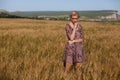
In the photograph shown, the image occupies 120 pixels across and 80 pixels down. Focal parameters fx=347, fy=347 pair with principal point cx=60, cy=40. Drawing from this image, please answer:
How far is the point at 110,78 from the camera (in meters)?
4.88

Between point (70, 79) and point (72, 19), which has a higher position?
point (72, 19)

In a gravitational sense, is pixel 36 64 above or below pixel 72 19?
below

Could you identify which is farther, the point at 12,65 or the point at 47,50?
the point at 47,50

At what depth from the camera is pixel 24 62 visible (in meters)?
5.81

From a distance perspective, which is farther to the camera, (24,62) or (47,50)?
(47,50)

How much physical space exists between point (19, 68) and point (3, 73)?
25.4 inches

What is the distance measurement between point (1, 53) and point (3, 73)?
2247mm

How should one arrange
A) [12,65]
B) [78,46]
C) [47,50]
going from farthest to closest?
[47,50]
[78,46]
[12,65]

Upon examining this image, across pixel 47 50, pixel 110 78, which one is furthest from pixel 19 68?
pixel 47 50

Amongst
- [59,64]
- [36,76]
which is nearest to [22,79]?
[36,76]

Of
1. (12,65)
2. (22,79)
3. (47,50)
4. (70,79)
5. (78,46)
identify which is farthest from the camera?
(47,50)

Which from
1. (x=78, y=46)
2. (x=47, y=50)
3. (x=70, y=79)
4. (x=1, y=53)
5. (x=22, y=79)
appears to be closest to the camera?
(x=22, y=79)

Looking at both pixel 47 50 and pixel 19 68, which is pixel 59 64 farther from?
pixel 47 50

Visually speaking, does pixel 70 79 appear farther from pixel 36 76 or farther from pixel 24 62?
pixel 24 62
